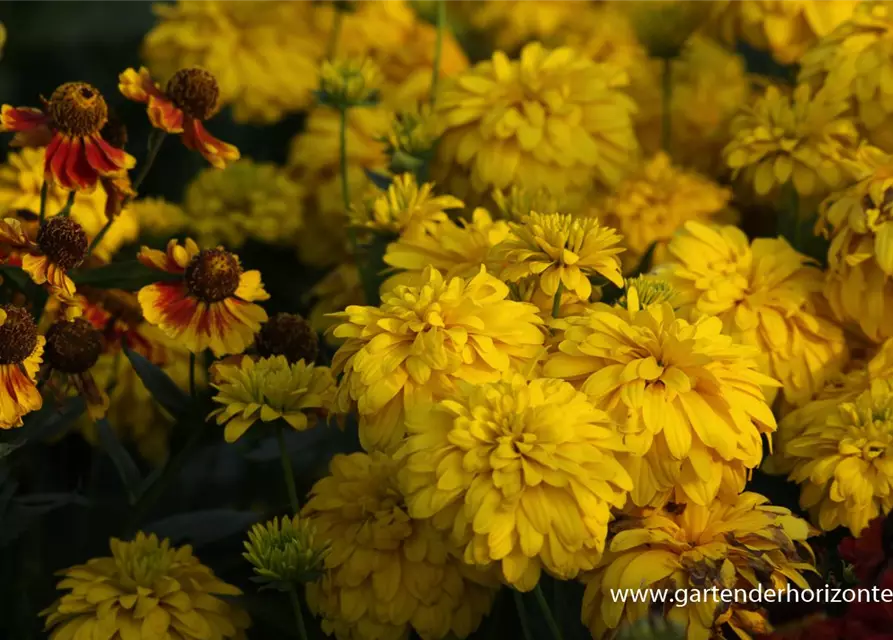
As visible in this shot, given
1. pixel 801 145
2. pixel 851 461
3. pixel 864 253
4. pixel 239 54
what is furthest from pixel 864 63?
pixel 239 54

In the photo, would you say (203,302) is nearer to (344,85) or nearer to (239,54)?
(344,85)

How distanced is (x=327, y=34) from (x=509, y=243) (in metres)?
0.81

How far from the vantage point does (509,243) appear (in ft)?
2.64

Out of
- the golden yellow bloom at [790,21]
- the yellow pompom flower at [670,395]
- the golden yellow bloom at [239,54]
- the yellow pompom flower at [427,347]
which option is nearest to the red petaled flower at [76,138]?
the yellow pompom flower at [427,347]

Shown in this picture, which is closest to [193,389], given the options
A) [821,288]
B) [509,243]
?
[509,243]

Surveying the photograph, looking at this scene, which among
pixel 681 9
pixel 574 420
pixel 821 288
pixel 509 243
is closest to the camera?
pixel 574 420

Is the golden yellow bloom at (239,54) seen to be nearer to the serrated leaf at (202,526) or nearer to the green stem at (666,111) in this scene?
the green stem at (666,111)

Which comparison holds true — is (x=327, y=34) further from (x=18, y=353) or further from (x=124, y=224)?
(x=18, y=353)

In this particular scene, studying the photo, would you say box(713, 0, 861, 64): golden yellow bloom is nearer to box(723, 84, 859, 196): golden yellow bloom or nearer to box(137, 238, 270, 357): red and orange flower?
box(723, 84, 859, 196): golden yellow bloom

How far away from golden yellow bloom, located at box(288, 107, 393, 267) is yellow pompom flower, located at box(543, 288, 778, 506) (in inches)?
22.0

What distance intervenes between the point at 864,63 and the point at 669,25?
246 mm

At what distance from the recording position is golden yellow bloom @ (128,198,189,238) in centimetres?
118

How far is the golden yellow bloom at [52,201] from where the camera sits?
1.08 m

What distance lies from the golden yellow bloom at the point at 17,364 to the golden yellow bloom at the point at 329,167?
1.69 feet
